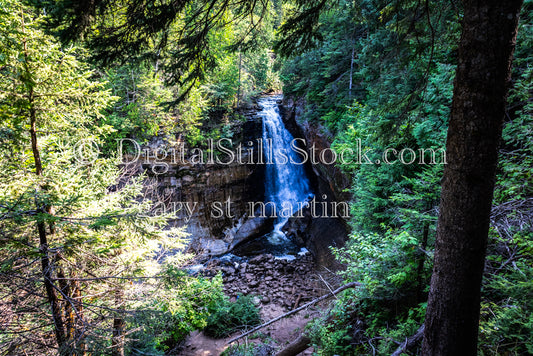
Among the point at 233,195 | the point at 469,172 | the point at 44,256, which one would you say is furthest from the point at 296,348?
the point at 233,195

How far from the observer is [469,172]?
73.0 inches

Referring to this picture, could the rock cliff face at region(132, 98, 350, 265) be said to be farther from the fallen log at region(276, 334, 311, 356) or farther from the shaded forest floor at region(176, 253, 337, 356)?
the fallen log at region(276, 334, 311, 356)

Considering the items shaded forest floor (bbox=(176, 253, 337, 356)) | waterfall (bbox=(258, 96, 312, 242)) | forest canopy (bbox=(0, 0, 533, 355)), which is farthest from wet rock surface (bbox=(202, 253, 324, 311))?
forest canopy (bbox=(0, 0, 533, 355))

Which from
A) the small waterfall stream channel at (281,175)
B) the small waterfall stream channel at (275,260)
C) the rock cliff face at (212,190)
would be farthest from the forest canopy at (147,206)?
the small waterfall stream channel at (281,175)

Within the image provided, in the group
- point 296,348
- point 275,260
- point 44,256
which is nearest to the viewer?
point 44,256

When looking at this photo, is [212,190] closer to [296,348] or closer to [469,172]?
[296,348]

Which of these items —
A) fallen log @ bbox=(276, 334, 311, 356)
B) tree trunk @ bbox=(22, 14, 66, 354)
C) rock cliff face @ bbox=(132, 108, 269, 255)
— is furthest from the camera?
rock cliff face @ bbox=(132, 108, 269, 255)

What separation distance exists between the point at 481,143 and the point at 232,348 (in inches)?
316

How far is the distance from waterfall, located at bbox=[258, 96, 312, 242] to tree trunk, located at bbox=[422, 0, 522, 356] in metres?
15.5

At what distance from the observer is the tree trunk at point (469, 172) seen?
5.59 feet

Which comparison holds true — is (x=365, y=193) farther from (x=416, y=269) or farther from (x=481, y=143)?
(x=481, y=143)

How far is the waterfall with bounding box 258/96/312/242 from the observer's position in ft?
58.4

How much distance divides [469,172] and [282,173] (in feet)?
53.1

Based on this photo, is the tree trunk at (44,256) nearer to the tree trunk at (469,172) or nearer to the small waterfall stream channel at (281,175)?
the tree trunk at (469,172)
